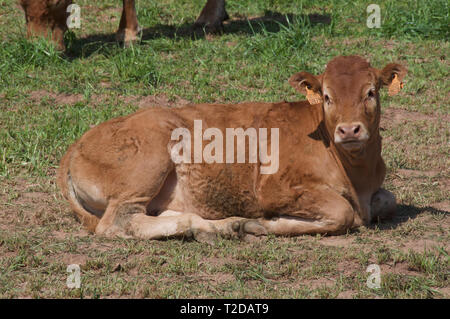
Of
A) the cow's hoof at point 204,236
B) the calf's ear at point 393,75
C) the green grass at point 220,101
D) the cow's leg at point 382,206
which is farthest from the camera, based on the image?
the cow's leg at point 382,206

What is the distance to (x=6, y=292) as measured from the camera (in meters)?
5.13

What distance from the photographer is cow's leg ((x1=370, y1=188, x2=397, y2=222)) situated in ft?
22.1

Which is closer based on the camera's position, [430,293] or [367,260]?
[430,293]

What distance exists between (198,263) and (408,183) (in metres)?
2.95

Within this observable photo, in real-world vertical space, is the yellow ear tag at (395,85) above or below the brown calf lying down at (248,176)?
above

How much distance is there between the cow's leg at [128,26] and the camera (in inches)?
448

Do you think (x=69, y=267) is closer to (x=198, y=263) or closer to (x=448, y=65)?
(x=198, y=263)

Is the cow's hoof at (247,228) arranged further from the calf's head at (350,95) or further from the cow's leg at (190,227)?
the calf's head at (350,95)

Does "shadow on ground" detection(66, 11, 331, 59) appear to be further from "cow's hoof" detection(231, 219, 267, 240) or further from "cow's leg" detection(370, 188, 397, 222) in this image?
"cow's hoof" detection(231, 219, 267, 240)

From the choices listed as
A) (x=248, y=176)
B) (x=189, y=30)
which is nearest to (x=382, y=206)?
(x=248, y=176)

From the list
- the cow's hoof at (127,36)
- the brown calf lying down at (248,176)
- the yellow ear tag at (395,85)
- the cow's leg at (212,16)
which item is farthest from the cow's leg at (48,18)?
the yellow ear tag at (395,85)

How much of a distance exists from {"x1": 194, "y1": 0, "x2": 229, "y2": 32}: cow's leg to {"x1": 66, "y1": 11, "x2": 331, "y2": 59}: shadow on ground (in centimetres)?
9

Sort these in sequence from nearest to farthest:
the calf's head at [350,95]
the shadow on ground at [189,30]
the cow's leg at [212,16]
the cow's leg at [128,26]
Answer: the calf's head at [350,95] → the shadow on ground at [189,30] → the cow's leg at [128,26] → the cow's leg at [212,16]
